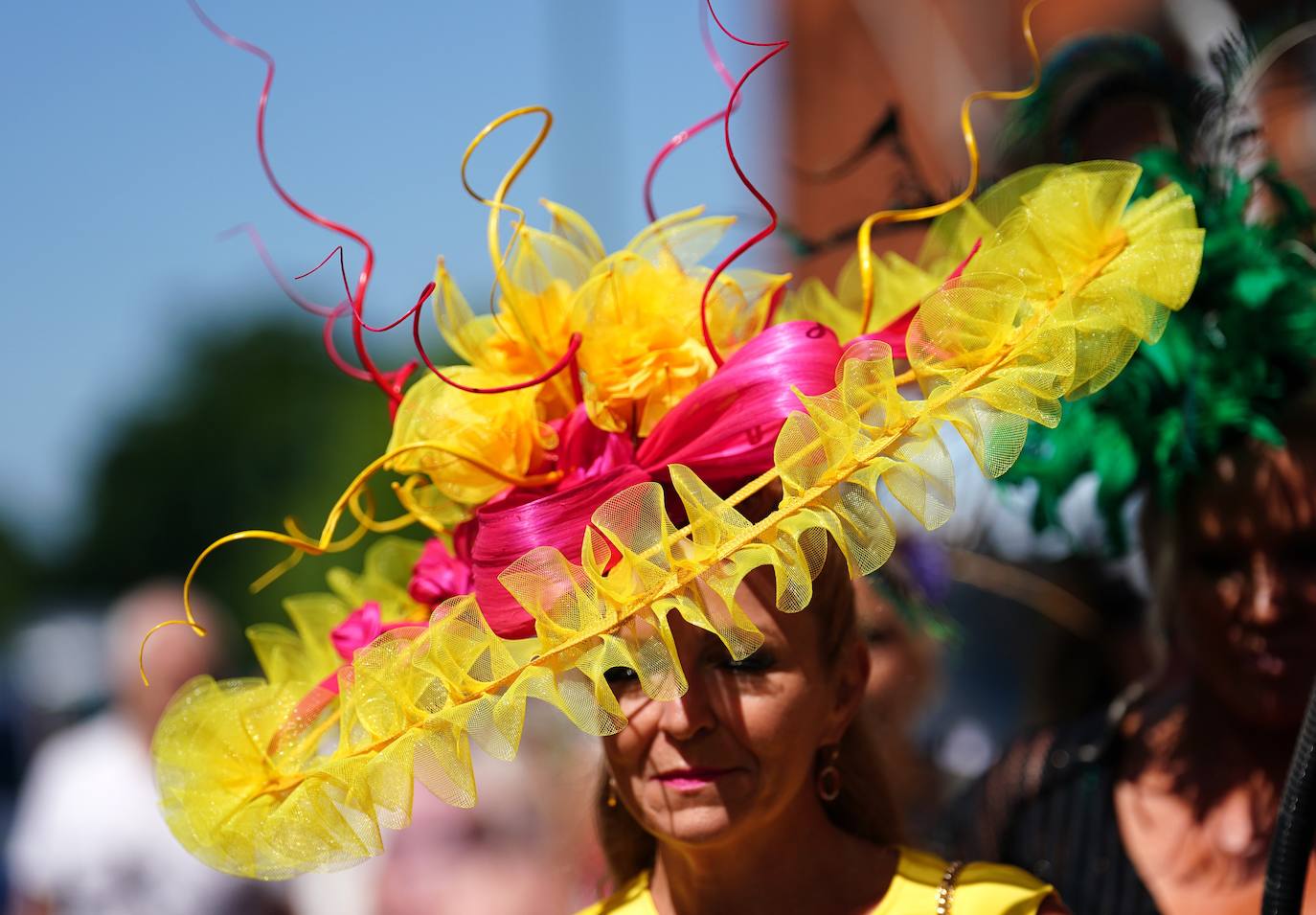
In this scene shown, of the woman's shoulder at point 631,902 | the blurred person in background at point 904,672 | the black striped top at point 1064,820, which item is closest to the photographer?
the woman's shoulder at point 631,902

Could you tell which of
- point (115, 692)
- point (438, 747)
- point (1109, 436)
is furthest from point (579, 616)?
point (115, 692)

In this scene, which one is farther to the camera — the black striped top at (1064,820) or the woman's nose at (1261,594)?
the black striped top at (1064,820)

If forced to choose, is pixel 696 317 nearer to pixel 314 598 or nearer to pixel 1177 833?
pixel 314 598

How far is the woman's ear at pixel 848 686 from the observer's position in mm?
1819

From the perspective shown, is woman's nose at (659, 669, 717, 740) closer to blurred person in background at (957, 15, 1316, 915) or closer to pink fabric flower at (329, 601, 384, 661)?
pink fabric flower at (329, 601, 384, 661)

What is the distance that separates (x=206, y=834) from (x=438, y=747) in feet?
1.08

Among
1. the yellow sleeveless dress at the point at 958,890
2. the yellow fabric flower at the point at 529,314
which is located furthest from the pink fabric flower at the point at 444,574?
the yellow sleeveless dress at the point at 958,890

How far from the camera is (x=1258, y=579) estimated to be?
210 cm

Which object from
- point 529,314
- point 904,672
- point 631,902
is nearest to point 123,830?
point 904,672

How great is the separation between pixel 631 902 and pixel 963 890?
0.44 m

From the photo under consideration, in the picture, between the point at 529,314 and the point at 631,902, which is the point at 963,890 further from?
the point at 529,314

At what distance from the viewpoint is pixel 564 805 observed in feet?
8.71

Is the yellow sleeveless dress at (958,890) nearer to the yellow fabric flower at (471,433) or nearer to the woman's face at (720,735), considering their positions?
the woman's face at (720,735)

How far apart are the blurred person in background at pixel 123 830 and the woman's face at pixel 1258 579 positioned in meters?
2.58
